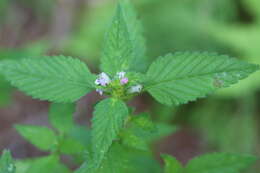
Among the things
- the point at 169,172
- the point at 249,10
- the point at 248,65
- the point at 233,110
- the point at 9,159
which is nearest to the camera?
the point at 248,65

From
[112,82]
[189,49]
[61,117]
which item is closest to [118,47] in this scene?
[112,82]

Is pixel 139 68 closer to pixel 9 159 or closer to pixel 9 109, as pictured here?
pixel 9 159

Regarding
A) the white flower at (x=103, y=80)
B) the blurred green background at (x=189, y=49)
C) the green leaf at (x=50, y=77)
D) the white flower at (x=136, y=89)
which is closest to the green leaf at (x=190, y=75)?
the white flower at (x=136, y=89)

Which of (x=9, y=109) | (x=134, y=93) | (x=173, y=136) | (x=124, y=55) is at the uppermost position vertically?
(x=9, y=109)

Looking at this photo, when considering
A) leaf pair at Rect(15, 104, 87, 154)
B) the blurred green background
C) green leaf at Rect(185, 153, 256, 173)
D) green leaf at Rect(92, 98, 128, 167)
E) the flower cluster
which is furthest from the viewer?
the blurred green background

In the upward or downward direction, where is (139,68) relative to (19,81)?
upward

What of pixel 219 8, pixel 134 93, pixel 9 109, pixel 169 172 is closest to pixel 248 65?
pixel 134 93

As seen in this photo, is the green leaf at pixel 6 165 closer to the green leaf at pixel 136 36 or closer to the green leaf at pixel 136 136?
the green leaf at pixel 136 136

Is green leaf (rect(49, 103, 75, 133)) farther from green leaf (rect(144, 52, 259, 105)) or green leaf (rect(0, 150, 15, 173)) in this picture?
green leaf (rect(144, 52, 259, 105))

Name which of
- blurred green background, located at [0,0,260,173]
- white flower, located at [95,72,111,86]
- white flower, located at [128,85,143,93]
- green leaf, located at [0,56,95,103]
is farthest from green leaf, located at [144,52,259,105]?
blurred green background, located at [0,0,260,173]
